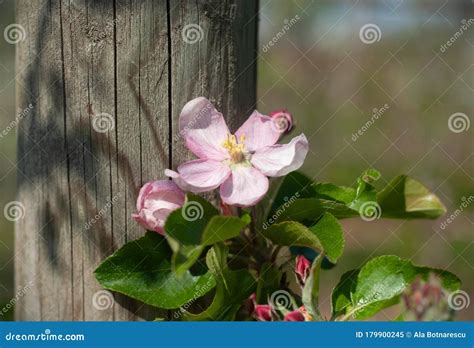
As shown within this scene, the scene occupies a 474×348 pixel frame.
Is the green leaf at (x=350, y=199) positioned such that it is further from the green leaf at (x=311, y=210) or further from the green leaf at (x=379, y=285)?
the green leaf at (x=379, y=285)

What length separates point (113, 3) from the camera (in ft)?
4.93

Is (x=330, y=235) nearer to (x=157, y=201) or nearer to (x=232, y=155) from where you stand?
(x=232, y=155)

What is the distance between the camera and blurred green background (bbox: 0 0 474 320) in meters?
4.29

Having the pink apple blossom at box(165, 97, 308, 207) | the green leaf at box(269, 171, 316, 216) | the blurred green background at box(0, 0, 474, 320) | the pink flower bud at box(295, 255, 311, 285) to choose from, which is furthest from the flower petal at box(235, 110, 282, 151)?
the blurred green background at box(0, 0, 474, 320)

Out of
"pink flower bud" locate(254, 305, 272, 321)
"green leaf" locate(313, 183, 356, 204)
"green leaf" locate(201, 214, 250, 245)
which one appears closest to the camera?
"green leaf" locate(201, 214, 250, 245)

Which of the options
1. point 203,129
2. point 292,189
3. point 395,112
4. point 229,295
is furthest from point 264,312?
point 395,112

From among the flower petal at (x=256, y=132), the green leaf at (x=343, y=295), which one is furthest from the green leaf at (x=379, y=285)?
the flower petal at (x=256, y=132)

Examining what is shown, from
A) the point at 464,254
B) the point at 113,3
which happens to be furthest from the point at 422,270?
the point at 464,254

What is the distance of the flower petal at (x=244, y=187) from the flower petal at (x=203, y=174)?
0.7 inches

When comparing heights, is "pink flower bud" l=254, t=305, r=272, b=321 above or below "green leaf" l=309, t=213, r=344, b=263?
below

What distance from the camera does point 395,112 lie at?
15.7 feet

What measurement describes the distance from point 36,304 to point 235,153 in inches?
26.3

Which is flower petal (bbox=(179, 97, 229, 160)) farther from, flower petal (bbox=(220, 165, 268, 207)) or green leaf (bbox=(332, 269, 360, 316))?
green leaf (bbox=(332, 269, 360, 316))

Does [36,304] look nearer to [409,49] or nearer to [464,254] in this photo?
[464,254]
